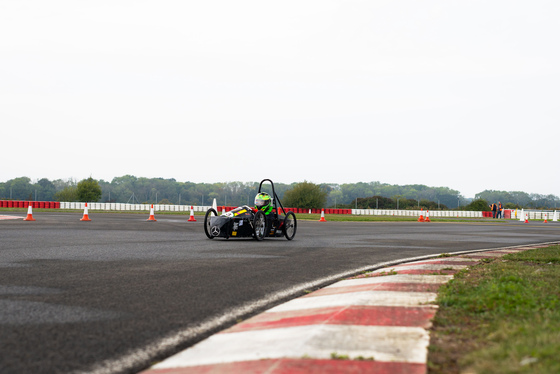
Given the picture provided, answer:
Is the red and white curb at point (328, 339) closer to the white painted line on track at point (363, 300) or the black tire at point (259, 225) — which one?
the white painted line on track at point (363, 300)

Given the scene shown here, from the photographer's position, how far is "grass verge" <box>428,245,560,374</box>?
3168 millimetres

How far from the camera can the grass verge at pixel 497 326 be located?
317 centimetres

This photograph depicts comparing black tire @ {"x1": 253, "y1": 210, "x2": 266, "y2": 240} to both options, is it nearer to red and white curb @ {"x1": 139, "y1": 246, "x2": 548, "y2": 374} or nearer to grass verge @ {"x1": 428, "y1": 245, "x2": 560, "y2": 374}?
grass verge @ {"x1": 428, "y1": 245, "x2": 560, "y2": 374}

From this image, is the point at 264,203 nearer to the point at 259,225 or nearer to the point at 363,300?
the point at 259,225

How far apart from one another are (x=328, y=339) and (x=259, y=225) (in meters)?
10.6

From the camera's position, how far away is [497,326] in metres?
4.18

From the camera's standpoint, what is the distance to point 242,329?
4355mm

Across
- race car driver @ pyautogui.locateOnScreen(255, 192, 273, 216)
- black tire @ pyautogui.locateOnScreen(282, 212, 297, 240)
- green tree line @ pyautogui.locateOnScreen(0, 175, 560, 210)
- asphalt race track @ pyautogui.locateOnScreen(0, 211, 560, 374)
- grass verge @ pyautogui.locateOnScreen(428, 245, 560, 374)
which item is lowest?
asphalt race track @ pyautogui.locateOnScreen(0, 211, 560, 374)

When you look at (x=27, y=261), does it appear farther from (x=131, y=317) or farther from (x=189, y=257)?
(x=131, y=317)

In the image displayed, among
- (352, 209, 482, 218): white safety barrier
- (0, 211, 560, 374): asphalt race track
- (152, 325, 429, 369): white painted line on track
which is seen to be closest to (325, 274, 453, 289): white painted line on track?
(0, 211, 560, 374): asphalt race track

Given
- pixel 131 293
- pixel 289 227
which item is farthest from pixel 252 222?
pixel 131 293

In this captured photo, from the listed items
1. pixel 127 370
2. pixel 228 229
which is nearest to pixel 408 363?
pixel 127 370

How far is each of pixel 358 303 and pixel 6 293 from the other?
12.9 ft

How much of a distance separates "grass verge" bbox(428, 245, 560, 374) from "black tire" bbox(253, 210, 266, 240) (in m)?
7.46
